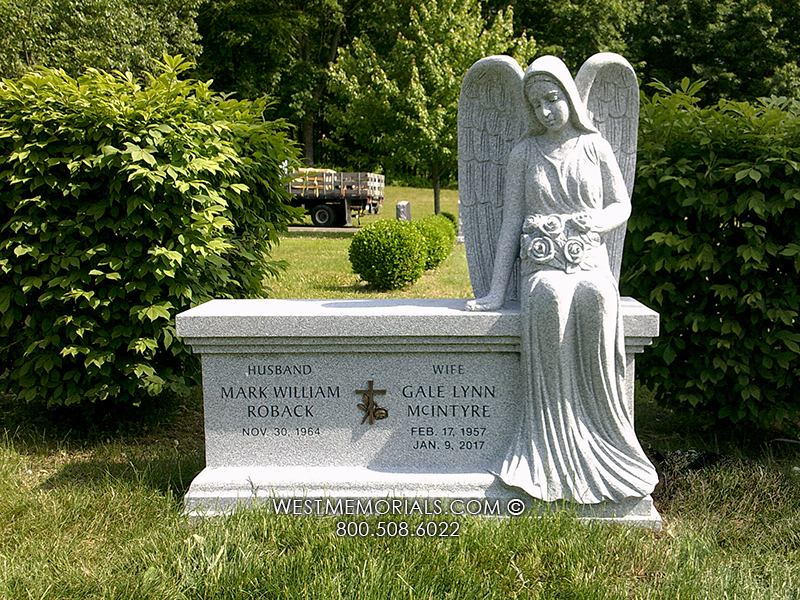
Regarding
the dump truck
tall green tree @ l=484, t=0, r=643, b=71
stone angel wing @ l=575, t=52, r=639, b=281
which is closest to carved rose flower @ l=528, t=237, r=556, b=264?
stone angel wing @ l=575, t=52, r=639, b=281

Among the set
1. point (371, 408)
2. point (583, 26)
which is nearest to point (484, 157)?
point (371, 408)

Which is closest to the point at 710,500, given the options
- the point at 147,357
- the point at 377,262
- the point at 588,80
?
the point at 588,80

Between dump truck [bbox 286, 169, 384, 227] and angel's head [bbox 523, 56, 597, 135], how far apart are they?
18715mm

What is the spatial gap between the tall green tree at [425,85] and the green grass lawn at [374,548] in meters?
16.5

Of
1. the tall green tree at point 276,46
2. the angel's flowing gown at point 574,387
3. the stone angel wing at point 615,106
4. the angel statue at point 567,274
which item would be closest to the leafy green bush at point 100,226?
Result: the angel statue at point 567,274

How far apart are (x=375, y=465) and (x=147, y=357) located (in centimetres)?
189

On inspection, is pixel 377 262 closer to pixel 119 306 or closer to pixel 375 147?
pixel 119 306

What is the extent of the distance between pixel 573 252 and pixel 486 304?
557 mm

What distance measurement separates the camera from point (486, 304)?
3.72m

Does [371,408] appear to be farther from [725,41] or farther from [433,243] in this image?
[725,41]

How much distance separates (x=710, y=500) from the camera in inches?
150

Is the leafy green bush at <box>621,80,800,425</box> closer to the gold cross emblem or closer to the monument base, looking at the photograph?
the monument base

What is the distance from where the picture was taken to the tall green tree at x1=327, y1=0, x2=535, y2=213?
65.0 feet

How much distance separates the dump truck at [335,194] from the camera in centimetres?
2230
